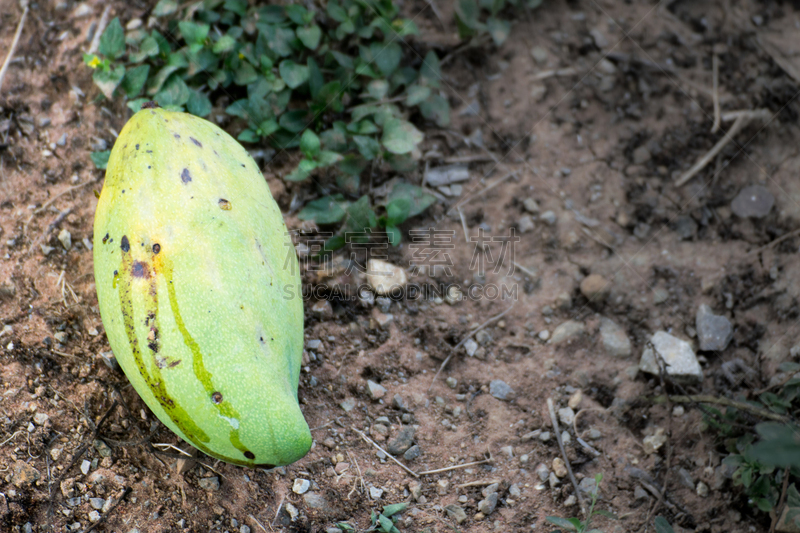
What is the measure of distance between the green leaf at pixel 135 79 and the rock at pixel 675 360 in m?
2.64

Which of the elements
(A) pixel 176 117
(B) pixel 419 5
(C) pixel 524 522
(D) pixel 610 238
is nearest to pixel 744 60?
(D) pixel 610 238

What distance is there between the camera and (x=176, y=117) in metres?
2.24

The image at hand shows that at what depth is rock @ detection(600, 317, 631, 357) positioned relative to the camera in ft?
9.00

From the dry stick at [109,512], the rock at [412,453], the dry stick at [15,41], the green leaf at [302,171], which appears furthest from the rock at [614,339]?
the dry stick at [15,41]

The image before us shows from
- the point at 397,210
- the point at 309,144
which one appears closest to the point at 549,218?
the point at 397,210

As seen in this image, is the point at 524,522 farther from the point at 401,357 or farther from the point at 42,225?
the point at 42,225

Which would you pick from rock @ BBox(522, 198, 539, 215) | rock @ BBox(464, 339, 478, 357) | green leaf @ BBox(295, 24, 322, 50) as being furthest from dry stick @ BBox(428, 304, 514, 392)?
green leaf @ BBox(295, 24, 322, 50)

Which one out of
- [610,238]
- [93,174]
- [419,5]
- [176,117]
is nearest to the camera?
[176,117]

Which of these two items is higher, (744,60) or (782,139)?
(744,60)

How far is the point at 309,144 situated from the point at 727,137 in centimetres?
227

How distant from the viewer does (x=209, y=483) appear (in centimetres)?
221

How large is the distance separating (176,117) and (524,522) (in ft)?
6.50

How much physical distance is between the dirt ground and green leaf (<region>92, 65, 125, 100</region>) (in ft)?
0.39

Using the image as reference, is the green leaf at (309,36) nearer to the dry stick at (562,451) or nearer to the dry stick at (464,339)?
the dry stick at (464,339)
